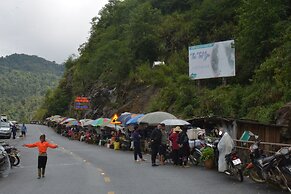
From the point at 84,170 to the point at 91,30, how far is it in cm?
7590

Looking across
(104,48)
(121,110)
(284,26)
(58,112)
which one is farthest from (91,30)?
(284,26)

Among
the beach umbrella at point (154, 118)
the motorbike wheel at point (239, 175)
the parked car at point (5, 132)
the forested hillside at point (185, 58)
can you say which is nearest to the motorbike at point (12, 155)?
the beach umbrella at point (154, 118)

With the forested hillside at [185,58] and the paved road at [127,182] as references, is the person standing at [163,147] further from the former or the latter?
the forested hillside at [185,58]

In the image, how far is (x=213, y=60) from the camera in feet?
118

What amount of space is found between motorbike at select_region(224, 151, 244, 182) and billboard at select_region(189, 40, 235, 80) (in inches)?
788

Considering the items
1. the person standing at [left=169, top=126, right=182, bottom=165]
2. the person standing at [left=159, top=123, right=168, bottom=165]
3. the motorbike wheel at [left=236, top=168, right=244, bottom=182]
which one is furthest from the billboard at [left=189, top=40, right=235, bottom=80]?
the motorbike wheel at [left=236, top=168, right=244, bottom=182]

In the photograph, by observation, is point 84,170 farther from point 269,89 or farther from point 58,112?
point 58,112

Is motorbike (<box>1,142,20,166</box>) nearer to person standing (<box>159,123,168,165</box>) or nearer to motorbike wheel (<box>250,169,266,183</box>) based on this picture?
person standing (<box>159,123,168,165</box>)

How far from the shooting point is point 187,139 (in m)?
19.6

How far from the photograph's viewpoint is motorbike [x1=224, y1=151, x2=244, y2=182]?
14016 millimetres

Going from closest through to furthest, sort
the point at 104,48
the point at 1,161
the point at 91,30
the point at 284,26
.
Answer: the point at 1,161 < the point at 284,26 < the point at 104,48 < the point at 91,30

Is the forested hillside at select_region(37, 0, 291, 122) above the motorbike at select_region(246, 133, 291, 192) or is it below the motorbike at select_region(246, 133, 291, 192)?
above

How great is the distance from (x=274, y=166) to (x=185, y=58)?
37.6 metres

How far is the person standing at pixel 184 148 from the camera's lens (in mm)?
Answer: 19448
